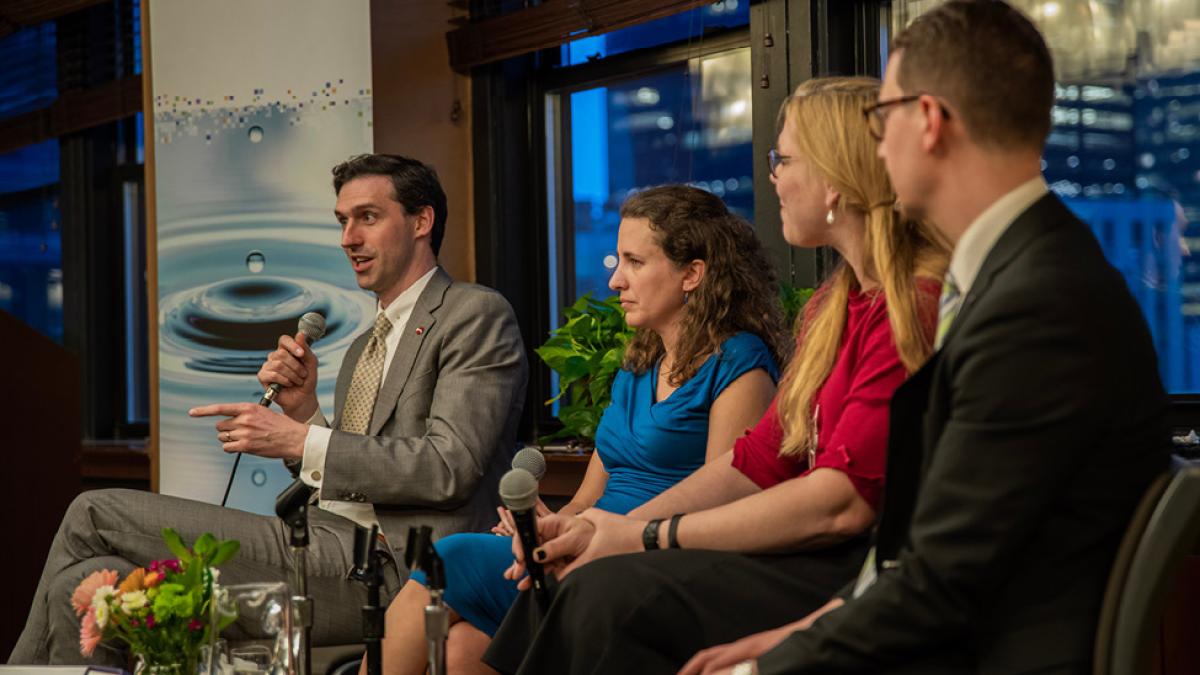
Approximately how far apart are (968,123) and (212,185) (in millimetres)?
3349

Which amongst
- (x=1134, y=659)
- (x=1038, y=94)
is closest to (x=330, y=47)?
(x=1038, y=94)

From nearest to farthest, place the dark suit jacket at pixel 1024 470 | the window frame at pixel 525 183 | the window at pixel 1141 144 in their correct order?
1. the dark suit jacket at pixel 1024 470
2. the window at pixel 1141 144
3. the window frame at pixel 525 183

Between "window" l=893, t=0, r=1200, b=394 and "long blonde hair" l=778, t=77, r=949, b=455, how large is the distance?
138 centimetres

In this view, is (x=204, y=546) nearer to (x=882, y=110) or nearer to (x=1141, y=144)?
(x=882, y=110)

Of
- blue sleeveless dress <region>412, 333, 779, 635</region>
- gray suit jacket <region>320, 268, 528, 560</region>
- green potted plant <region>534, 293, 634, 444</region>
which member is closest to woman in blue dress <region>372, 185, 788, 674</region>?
blue sleeveless dress <region>412, 333, 779, 635</region>

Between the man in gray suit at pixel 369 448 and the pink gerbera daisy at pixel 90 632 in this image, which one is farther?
the man in gray suit at pixel 369 448

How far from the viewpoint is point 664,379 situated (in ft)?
8.68

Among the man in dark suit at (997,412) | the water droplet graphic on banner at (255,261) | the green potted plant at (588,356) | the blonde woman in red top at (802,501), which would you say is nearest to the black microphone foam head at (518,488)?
the blonde woman in red top at (802,501)

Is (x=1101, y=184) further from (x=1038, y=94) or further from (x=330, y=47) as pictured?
(x=330, y=47)

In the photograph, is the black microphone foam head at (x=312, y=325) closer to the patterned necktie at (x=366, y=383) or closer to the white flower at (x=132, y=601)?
the patterned necktie at (x=366, y=383)

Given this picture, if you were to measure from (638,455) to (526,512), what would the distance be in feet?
2.38

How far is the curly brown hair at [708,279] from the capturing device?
260 centimetres

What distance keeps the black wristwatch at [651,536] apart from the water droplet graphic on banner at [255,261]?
257cm

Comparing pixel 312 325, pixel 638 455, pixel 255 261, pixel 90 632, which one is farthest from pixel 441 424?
pixel 255 261
